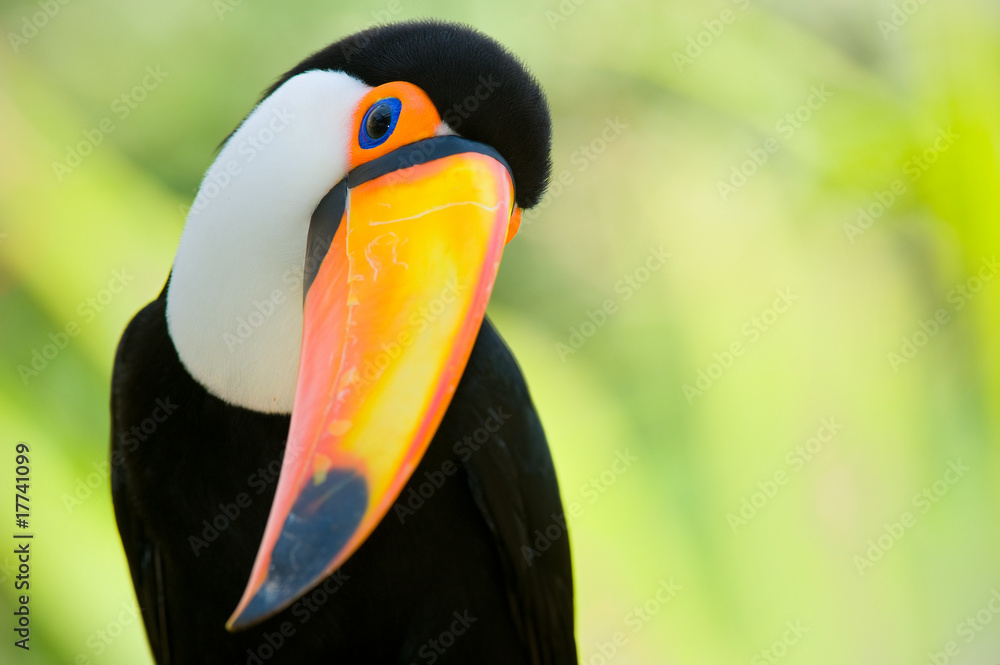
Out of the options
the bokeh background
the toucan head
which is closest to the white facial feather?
the toucan head

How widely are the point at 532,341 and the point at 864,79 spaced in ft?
4.10

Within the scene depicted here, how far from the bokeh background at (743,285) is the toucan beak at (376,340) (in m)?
1.31

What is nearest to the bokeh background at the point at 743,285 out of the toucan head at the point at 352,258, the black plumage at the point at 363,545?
the black plumage at the point at 363,545

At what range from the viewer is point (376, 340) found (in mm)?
1017

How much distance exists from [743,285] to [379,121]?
1.62 m

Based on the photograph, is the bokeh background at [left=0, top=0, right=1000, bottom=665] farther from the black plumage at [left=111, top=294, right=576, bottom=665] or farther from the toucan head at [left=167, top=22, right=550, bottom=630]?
the toucan head at [left=167, top=22, right=550, bottom=630]

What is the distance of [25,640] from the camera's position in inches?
73.8

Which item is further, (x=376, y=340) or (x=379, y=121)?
(x=379, y=121)

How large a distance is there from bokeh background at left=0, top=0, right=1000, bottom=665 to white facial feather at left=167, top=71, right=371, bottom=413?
3.20 ft

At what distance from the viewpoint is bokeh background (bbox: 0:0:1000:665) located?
2.39 m

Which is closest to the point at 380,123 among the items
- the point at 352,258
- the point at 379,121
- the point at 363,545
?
the point at 379,121

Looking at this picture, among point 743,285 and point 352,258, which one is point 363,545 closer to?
point 352,258

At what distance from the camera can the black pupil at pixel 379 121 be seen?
1.23 metres

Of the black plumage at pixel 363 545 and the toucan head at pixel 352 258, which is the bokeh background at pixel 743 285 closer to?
the black plumage at pixel 363 545
